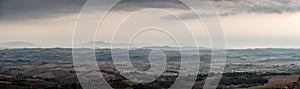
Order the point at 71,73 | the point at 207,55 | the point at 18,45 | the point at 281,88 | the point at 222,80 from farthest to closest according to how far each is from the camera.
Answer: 1. the point at 18,45
2. the point at 207,55
3. the point at 71,73
4. the point at 222,80
5. the point at 281,88

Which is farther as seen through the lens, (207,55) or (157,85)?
(207,55)

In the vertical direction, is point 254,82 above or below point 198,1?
below

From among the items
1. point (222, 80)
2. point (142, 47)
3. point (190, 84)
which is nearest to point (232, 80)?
point (222, 80)

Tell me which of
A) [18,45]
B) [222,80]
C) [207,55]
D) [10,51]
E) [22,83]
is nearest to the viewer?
[22,83]

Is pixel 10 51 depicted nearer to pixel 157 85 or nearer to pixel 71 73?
pixel 71 73

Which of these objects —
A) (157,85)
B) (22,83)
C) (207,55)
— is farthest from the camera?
(207,55)

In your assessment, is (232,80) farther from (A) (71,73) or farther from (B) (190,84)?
(A) (71,73)

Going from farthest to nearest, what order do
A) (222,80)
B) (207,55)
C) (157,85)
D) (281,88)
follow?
(207,55)
(222,80)
(157,85)
(281,88)

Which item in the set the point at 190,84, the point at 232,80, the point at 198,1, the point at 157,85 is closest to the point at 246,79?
the point at 232,80

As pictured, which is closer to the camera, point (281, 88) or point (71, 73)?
point (281, 88)
